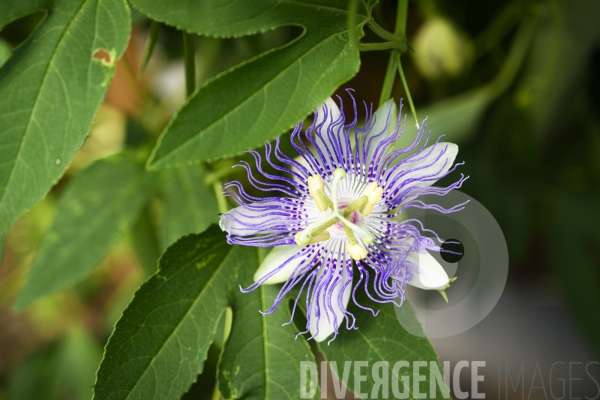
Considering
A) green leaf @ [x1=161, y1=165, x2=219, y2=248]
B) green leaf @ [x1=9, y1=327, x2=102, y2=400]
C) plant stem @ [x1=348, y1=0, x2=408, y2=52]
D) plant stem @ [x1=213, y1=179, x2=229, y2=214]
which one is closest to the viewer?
plant stem @ [x1=348, y1=0, x2=408, y2=52]

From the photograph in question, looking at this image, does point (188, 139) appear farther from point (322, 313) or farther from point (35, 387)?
point (35, 387)

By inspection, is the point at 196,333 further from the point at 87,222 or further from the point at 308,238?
the point at 87,222

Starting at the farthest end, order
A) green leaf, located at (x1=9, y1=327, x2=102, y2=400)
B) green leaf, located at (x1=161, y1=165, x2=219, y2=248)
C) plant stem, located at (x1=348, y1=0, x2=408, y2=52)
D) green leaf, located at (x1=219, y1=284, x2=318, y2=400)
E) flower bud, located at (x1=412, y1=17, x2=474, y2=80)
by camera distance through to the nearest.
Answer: green leaf, located at (x1=9, y1=327, x2=102, y2=400)
flower bud, located at (x1=412, y1=17, x2=474, y2=80)
green leaf, located at (x1=161, y1=165, x2=219, y2=248)
green leaf, located at (x1=219, y1=284, x2=318, y2=400)
plant stem, located at (x1=348, y1=0, x2=408, y2=52)

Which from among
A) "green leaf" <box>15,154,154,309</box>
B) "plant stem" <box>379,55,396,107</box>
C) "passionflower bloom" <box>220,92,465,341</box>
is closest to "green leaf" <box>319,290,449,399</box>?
"passionflower bloom" <box>220,92,465,341</box>

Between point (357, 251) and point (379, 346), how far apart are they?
0.15 meters

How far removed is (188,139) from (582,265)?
118 centimetres

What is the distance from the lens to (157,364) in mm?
712

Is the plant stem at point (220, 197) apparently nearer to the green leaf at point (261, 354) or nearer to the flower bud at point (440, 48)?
the green leaf at point (261, 354)

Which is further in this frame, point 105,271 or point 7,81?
point 105,271

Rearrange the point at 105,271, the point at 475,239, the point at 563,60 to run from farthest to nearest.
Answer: the point at 105,271 < the point at 563,60 < the point at 475,239

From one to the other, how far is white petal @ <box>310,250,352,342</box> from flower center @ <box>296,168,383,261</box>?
5cm

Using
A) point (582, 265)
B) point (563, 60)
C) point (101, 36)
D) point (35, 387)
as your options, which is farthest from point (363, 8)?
point (35, 387)

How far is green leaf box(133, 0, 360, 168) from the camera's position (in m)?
0.65

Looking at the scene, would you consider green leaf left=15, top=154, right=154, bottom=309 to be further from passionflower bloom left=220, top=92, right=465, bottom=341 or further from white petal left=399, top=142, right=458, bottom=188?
white petal left=399, top=142, right=458, bottom=188
